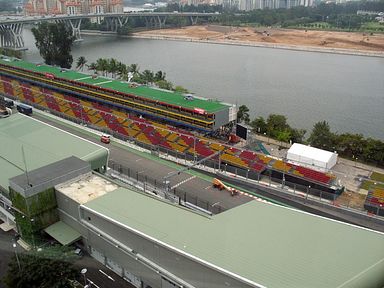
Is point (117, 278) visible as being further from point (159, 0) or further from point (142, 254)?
point (159, 0)

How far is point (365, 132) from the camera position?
28.2m

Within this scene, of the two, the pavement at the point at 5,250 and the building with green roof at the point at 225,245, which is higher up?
the building with green roof at the point at 225,245

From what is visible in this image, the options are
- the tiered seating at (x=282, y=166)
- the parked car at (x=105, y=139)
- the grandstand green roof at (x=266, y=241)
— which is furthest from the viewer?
the parked car at (x=105, y=139)

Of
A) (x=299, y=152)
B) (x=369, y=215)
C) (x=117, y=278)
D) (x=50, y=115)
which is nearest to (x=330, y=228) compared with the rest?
(x=369, y=215)

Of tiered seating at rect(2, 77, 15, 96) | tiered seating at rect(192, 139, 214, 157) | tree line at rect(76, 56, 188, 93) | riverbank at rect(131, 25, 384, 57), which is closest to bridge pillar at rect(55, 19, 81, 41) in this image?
riverbank at rect(131, 25, 384, 57)

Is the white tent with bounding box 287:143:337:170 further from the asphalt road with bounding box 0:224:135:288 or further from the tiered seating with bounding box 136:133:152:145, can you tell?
the asphalt road with bounding box 0:224:135:288

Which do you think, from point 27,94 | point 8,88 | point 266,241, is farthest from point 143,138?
point 8,88

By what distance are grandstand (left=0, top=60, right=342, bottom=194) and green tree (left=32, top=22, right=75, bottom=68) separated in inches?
348

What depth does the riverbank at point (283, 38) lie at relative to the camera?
61844mm

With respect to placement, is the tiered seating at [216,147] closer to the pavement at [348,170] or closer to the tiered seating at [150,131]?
the tiered seating at [150,131]

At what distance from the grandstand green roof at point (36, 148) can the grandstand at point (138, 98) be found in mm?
7435

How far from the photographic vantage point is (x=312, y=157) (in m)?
19.8

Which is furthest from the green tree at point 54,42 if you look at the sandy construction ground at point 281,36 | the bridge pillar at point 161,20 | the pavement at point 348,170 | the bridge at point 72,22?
the bridge pillar at point 161,20

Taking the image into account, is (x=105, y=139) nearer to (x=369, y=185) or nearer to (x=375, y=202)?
(x=369, y=185)
